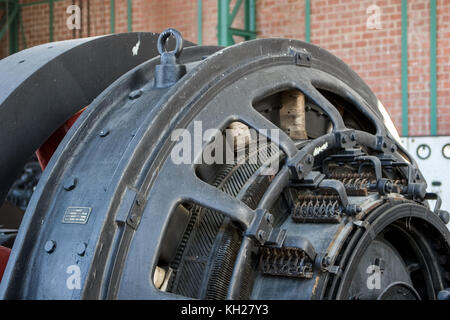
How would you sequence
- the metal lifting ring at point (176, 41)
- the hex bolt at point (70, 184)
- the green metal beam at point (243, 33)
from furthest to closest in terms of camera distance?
the green metal beam at point (243, 33), the metal lifting ring at point (176, 41), the hex bolt at point (70, 184)

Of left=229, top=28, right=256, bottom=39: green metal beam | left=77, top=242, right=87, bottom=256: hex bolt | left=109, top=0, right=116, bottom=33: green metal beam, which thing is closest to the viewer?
left=77, top=242, right=87, bottom=256: hex bolt

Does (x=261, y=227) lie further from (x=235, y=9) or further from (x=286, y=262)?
(x=235, y=9)

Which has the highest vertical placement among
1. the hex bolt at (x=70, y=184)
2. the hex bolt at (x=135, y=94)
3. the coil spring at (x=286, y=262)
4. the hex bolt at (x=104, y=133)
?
the hex bolt at (x=135, y=94)

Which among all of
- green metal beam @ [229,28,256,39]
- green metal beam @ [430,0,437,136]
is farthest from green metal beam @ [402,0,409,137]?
green metal beam @ [229,28,256,39]

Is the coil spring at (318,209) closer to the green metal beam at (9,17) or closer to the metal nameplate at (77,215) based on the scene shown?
the metal nameplate at (77,215)

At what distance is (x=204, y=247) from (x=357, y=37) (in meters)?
8.13

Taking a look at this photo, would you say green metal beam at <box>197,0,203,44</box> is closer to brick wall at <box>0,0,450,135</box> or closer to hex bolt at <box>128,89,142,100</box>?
brick wall at <box>0,0,450,135</box>

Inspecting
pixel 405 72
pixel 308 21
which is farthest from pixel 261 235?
pixel 308 21

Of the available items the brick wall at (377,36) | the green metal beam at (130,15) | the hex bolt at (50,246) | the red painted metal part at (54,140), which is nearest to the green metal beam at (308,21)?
the brick wall at (377,36)

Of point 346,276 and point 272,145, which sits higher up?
point 272,145

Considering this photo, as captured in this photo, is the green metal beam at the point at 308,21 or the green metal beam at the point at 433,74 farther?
the green metal beam at the point at 308,21

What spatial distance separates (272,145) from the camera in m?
2.35
